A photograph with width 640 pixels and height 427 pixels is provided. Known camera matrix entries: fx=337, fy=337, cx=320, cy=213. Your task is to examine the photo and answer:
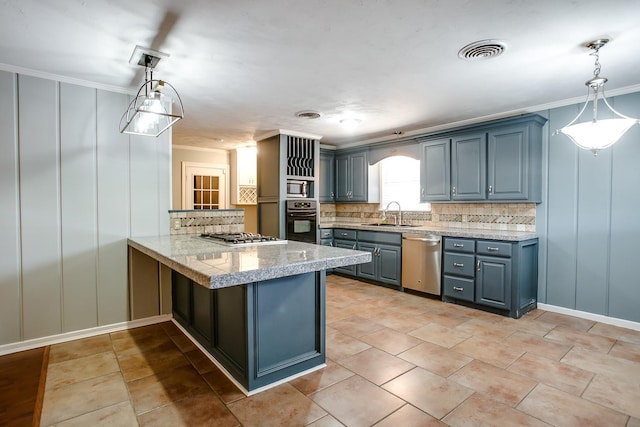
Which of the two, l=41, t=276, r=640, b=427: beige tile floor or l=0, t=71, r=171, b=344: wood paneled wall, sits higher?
l=0, t=71, r=171, b=344: wood paneled wall

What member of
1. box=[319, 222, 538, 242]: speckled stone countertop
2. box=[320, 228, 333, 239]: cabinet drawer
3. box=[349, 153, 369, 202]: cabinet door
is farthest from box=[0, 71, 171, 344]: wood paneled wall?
box=[349, 153, 369, 202]: cabinet door

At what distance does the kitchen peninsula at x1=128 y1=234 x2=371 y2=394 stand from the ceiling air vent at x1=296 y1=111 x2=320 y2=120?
203 centimetres

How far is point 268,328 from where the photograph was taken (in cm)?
215

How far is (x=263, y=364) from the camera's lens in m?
2.15

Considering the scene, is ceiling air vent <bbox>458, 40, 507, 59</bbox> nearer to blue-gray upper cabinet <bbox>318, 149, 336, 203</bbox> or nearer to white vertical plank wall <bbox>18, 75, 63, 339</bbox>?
white vertical plank wall <bbox>18, 75, 63, 339</bbox>

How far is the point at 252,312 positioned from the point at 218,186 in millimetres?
5597

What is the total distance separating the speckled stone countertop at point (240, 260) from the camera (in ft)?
5.65

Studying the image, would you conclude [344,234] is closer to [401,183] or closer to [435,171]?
[401,183]

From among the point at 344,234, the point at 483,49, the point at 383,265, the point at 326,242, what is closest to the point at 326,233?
the point at 326,242

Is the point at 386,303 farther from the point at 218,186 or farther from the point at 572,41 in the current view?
the point at 218,186

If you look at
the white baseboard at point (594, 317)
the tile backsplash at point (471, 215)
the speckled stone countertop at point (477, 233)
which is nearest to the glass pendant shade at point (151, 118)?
the speckled stone countertop at point (477, 233)

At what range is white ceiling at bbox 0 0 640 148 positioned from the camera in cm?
192

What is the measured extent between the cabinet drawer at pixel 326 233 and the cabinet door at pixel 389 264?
101 cm

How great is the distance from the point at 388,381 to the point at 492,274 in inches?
80.3
